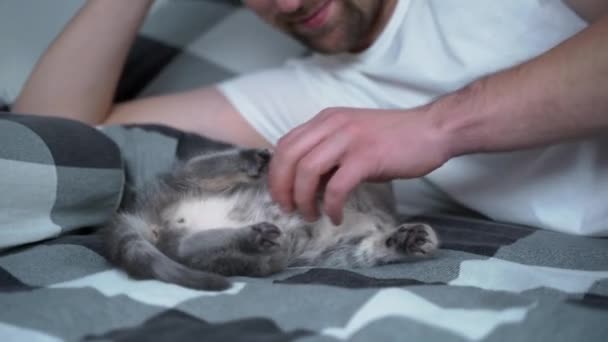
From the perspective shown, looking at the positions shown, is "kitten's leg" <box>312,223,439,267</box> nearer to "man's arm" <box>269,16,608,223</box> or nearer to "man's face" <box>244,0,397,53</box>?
"man's arm" <box>269,16,608,223</box>

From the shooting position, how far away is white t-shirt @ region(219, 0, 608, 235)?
1.36 metres

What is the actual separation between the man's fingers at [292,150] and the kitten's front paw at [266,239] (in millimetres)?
64

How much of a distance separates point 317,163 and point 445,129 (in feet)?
0.78

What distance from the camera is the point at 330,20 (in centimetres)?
158

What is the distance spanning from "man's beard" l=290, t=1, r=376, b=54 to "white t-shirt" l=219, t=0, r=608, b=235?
5cm

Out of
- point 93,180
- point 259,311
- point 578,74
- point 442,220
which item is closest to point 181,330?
point 259,311

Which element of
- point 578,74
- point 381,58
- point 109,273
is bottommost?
point 109,273

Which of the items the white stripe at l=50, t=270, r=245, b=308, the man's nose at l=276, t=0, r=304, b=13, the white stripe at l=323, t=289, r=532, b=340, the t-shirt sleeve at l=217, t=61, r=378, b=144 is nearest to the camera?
the white stripe at l=323, t=289, r=532, b=340

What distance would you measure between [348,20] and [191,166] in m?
0.55

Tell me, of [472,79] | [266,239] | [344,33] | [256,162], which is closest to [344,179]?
[266,239]

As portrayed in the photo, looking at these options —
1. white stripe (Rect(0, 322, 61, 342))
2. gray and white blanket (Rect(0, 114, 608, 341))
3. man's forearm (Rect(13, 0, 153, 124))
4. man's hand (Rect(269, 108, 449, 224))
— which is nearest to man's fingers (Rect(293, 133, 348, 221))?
man's hand (Rect(269, 108, 449, 224))

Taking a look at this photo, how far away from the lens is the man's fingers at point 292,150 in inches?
43.4

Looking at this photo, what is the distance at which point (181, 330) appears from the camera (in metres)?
0.82

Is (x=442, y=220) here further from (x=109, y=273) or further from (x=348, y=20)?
(x=109, y=273)
